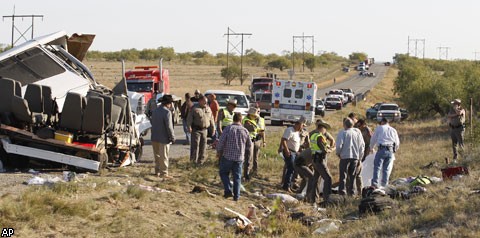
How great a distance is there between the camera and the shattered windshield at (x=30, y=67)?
14852 millimetres

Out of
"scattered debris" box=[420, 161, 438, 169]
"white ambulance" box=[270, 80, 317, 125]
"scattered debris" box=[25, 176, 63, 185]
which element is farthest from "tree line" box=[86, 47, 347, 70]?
"scattered debris" box=[25, 176, 63, 185]

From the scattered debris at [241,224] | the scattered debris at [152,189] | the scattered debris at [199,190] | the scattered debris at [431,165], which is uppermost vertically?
the scattered debris at [152,189]

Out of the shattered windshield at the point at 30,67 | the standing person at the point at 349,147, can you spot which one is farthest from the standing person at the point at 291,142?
the shattered windshield at the point at 30,67

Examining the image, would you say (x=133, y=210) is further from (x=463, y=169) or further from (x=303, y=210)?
(x=463, y=169)

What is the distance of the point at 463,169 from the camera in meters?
16.5

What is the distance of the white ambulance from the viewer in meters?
35.3

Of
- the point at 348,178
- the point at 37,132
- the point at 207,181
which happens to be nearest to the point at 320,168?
the point at 348,178

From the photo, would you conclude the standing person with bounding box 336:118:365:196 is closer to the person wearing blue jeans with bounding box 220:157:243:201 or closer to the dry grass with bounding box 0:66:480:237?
the dry grass with bounding box 0:66:480:237

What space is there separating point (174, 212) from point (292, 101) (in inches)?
933

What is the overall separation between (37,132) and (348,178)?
19.8 ft

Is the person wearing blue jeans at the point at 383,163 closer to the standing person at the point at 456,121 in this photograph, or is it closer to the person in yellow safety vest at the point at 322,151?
the person in yellow safety vest at the point at 322,151

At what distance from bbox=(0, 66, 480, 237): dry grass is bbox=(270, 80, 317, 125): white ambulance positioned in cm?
1938

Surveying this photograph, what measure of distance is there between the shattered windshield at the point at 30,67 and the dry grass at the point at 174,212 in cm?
233

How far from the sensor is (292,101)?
35.5 metres
